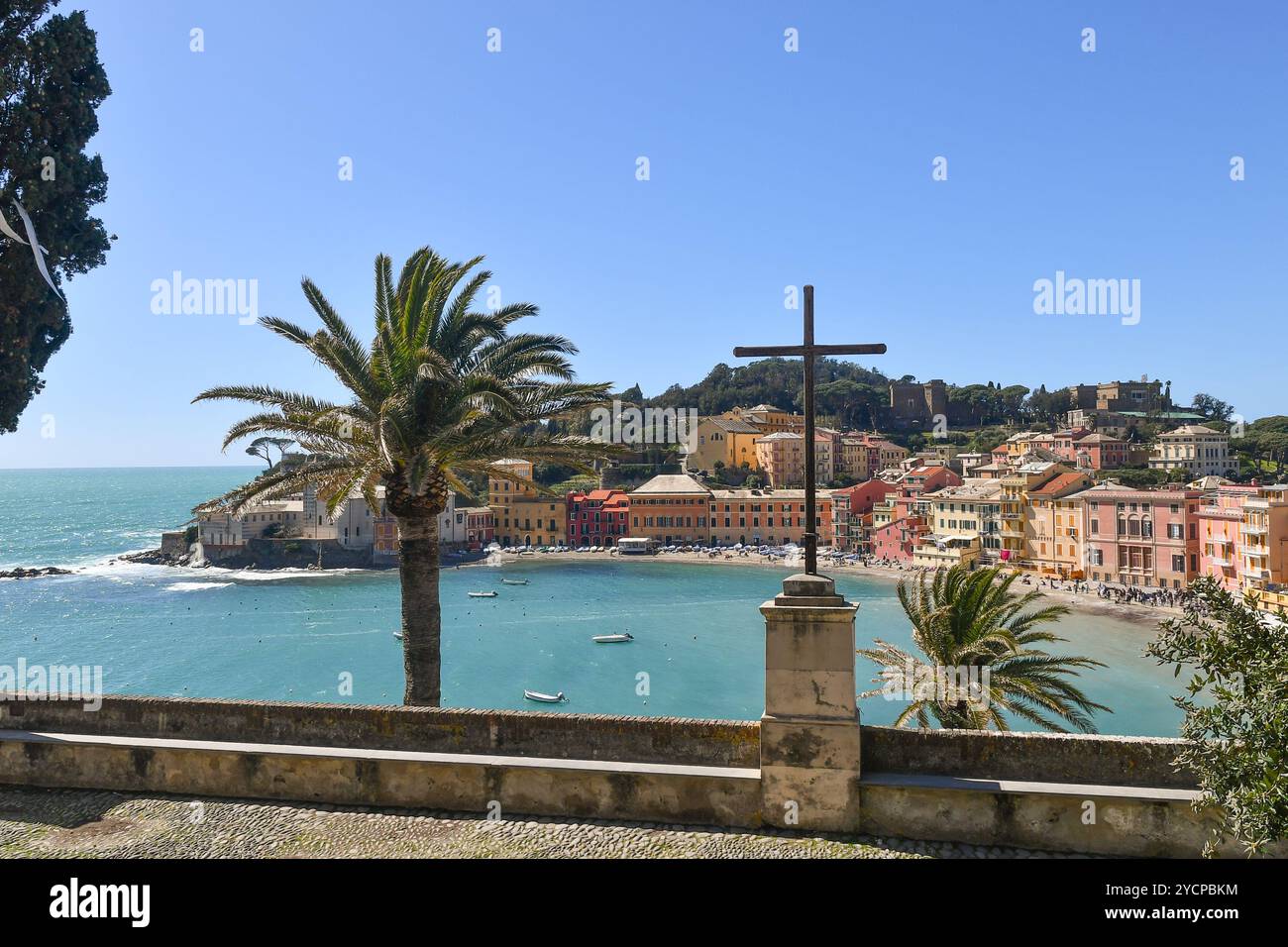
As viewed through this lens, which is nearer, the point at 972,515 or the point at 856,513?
the point at 972,515

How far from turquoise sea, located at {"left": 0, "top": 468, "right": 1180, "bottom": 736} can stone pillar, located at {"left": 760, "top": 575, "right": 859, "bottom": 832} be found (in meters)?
36.8

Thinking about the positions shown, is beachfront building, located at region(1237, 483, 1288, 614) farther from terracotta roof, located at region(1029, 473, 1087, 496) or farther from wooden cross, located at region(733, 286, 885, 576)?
wooden cross, located at region(733, 286, 885, 576)

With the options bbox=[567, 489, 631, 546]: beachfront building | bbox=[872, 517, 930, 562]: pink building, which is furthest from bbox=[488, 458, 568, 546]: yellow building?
bbox=[872, 517, 930, 562]: pink building

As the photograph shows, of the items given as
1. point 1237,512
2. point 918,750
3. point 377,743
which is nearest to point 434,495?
point 377,743

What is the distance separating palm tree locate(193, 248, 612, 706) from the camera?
469 inches

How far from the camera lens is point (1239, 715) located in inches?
201

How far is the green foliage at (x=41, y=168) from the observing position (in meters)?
13.0

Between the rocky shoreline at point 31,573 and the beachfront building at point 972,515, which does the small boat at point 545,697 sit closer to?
the beachfront building at point 972,515

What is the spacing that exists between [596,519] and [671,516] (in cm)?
1164

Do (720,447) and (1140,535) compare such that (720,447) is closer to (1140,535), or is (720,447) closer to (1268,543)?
(1140,535)

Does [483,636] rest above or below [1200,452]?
below

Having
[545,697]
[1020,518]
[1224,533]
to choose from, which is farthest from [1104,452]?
[545,697]

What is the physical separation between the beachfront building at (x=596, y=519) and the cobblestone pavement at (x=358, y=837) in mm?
107293

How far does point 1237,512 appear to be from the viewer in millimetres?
63750
